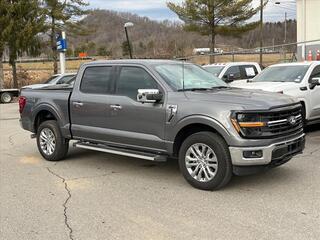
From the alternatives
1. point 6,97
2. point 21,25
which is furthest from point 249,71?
point 21,25

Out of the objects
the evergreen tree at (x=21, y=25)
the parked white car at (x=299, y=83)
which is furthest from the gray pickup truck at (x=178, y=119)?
the evergreen tree at (x=21, y=25)

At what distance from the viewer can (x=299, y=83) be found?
413 inches

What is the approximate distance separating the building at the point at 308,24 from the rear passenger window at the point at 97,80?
871 inches

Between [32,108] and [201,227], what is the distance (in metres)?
5.03

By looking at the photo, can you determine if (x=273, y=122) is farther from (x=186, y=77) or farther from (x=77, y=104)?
(x=77, y=104)

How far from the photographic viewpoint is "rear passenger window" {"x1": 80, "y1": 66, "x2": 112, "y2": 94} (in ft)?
24.4

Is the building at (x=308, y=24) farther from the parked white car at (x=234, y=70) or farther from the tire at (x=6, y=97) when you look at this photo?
the tire at (x=6, y=97)

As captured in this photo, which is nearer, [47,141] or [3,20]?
[47,141]

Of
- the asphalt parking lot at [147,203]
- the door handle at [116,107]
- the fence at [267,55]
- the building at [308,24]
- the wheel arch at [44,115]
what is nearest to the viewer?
the asphalt parking lot at [147,203]

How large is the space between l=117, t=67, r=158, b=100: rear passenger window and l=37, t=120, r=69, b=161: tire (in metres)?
1.74

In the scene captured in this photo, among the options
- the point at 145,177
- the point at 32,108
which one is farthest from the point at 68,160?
the point at 145,177

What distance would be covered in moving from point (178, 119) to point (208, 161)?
28.4 inches

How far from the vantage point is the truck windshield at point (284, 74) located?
35.7 ft

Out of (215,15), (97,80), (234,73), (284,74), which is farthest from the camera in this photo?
(215,15)
